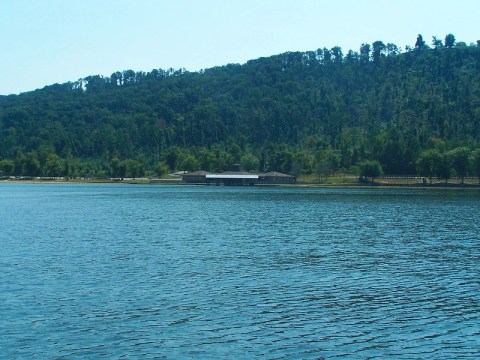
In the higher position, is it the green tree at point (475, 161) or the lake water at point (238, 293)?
the green tree at point (475, 161)

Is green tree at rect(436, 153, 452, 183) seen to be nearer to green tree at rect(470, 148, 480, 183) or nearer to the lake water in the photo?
green tree at rect(470, 148, 480, 183)

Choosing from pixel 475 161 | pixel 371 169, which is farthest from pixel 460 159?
pixel 371 169

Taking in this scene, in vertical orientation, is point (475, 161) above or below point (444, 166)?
above

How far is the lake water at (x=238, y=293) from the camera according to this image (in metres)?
23.1

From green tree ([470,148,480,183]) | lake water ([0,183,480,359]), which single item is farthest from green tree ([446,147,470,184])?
lake water ([0,183,480,359])

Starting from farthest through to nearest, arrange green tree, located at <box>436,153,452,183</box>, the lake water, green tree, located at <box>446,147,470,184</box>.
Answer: green tree, located at <box>436,153,452,183</box>, green tree, located at <box>446,147,470,184</box>, the lake water

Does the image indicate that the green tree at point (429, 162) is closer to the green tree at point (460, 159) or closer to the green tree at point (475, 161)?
the green tree at point (460, 159)

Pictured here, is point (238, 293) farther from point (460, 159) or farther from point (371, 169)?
point (371, 169)

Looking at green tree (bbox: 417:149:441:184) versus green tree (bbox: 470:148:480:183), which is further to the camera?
green tree (bbox: 417:149:441:184)

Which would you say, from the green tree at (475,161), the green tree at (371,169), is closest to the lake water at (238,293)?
the green tree at (475,161)

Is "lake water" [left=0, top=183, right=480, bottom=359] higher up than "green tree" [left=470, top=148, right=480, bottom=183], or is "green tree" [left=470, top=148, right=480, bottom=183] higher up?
"green tree" [left=470, top=148, right=480, bottom=183]

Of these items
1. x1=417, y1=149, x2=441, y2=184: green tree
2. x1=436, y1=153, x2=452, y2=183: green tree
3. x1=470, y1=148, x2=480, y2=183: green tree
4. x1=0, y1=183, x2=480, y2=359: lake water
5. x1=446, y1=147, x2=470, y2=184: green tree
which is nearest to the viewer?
x1=0, y1=183, x2=480, y2=359: lake water

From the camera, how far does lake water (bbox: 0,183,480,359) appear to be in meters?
23.1

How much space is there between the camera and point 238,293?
31.7 meters
